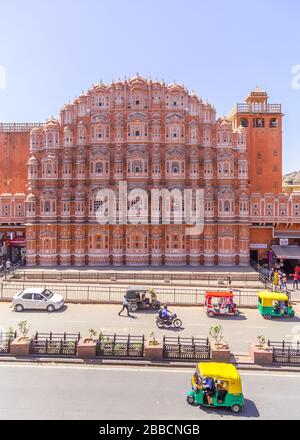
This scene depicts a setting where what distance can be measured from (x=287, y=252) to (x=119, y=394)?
111 feet

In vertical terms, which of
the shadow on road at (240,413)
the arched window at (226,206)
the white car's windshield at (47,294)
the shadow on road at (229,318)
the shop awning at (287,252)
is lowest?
the shadow on road at (229,318)

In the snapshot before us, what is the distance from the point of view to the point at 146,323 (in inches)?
968

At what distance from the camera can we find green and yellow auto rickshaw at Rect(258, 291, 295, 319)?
26.0 m

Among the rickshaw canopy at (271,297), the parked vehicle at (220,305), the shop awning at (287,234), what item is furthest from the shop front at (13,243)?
the shop awning at (287,234)

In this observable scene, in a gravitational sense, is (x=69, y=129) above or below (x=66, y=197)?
above

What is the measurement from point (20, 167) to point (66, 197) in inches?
508

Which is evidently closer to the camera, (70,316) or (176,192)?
(70,316)

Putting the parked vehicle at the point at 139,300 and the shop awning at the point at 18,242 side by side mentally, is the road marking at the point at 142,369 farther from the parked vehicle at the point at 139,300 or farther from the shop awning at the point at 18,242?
the shop awning at the point at 18,242

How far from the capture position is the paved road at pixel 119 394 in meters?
13.1

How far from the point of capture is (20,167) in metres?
53.5

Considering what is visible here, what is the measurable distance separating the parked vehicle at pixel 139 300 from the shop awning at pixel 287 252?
67.2 ft

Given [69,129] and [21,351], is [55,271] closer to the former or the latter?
[69,129]
